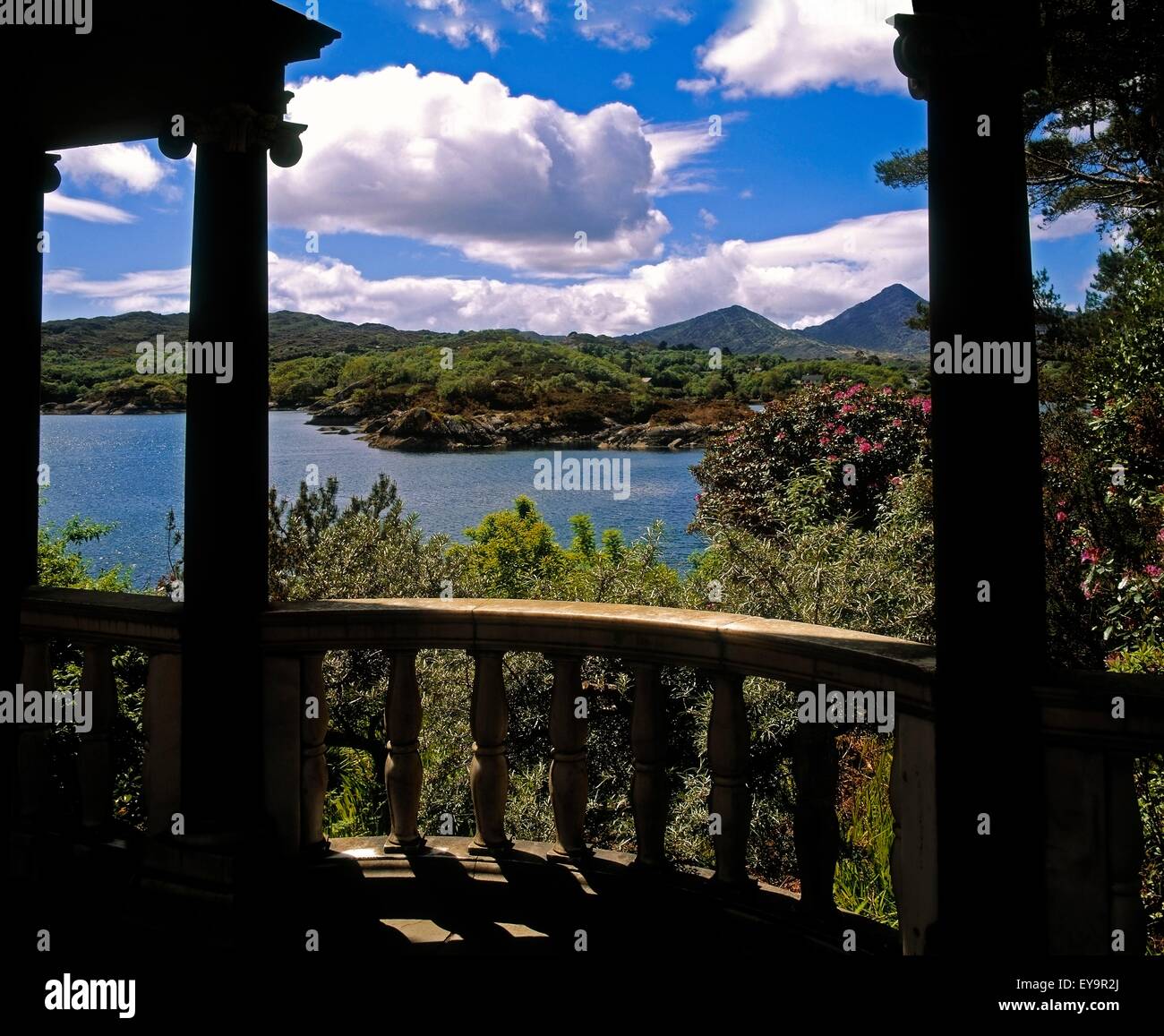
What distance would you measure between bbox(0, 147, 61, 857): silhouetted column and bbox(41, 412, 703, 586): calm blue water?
3070 millimetres

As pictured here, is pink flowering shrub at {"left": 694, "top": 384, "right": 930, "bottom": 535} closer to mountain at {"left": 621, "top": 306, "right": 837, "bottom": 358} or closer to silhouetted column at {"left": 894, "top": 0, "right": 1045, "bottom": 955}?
mountain at {"left": 621, "top": 306, "right": 837, "bottom": 358}

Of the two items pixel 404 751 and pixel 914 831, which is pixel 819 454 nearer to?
pixel 404 751

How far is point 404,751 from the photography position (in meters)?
3.16

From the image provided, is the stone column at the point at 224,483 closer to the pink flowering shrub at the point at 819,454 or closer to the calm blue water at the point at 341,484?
the calm blue water at the point at 341,484

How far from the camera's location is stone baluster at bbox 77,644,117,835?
3.48 m

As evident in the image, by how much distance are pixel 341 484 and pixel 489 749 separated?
8741 millimetres

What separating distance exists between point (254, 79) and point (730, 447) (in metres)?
10.7

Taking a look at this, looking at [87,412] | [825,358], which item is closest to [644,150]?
[825,358]

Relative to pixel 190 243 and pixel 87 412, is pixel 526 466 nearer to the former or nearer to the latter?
pixel 87 412

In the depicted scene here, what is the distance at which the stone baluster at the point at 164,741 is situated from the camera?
3.36 m

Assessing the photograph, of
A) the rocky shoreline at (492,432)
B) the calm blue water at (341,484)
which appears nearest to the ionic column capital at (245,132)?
the calm blue water at (341,484)

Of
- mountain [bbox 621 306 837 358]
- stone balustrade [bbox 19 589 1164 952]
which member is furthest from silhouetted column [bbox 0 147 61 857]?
mountain [bbox 621 306 837 358]

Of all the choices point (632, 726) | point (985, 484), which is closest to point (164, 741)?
point (632, 726)

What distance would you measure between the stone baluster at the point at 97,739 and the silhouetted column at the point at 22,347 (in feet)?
2.15
